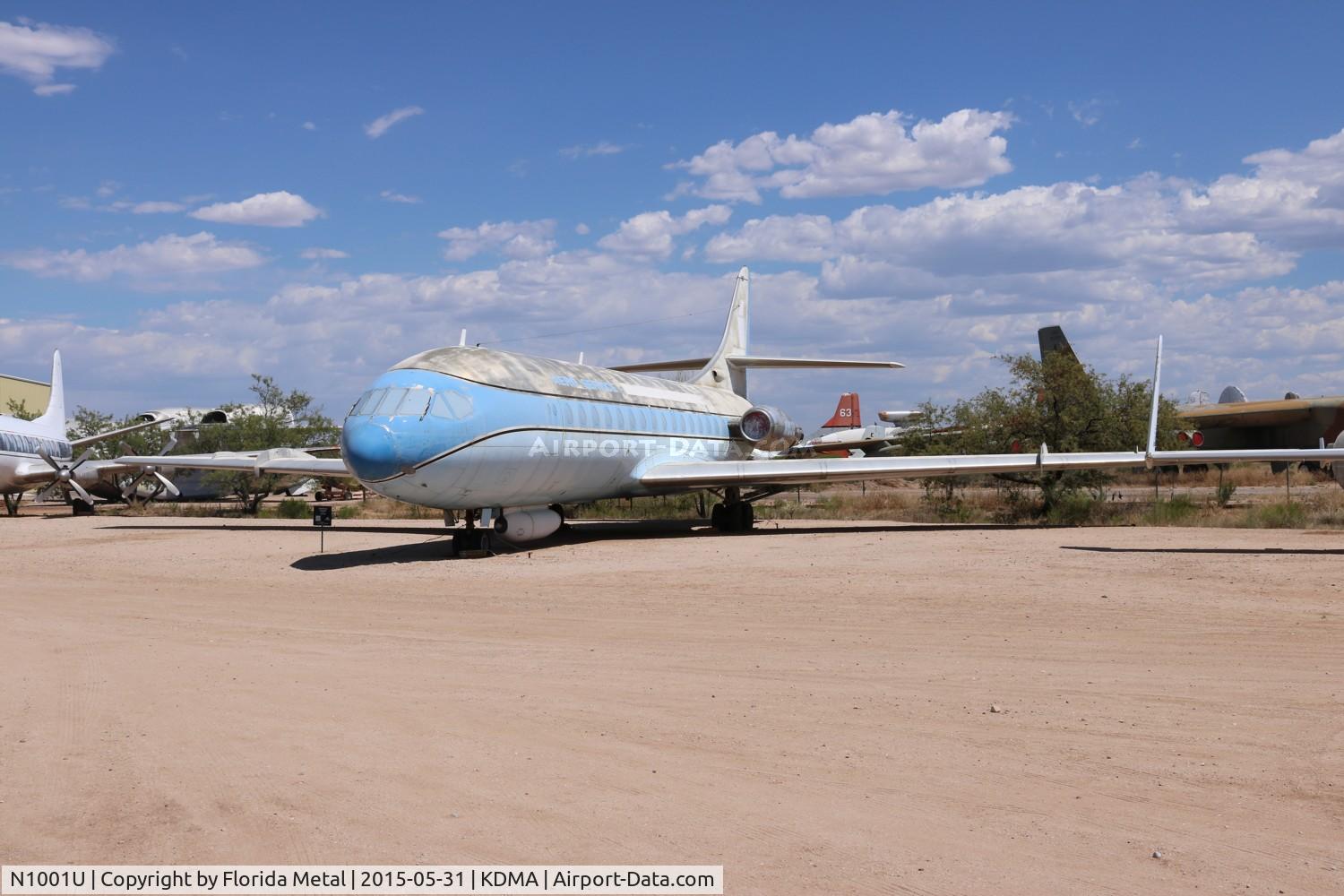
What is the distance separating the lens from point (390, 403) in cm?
1908

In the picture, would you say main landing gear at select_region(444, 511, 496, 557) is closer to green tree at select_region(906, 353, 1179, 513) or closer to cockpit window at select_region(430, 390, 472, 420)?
cockpit window at select_region(430, 390, 472, 420)

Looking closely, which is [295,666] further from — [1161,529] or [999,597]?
[1161,529]

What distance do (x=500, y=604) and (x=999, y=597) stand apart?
19.9 ft

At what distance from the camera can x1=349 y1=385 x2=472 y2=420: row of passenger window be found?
1897cm

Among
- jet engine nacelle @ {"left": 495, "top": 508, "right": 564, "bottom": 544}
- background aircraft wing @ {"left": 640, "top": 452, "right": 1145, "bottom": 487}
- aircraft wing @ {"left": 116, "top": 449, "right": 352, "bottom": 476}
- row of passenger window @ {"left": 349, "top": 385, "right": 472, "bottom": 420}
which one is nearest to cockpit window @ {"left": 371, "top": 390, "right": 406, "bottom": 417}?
row of passenger window @ {"left": 349, "top": 385, "right": 472, "bottom": 420}

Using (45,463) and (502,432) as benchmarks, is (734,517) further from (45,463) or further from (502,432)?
(45,463)

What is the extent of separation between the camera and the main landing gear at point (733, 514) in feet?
91.0

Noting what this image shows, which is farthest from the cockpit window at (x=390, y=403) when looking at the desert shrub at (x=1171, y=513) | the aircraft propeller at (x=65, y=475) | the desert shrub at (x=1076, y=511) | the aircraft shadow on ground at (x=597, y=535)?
the aircraft propeller at (x=65, y=475)

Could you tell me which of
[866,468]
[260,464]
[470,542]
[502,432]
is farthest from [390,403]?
[260,464]

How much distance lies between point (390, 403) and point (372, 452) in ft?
3.55

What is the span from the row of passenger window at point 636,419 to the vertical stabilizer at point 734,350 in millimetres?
3230

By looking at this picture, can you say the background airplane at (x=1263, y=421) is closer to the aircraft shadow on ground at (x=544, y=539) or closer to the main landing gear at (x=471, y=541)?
the aircraft shadow on ground at (x=544, y=539)

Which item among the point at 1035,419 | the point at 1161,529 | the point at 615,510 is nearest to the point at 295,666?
the point at 1161,529
